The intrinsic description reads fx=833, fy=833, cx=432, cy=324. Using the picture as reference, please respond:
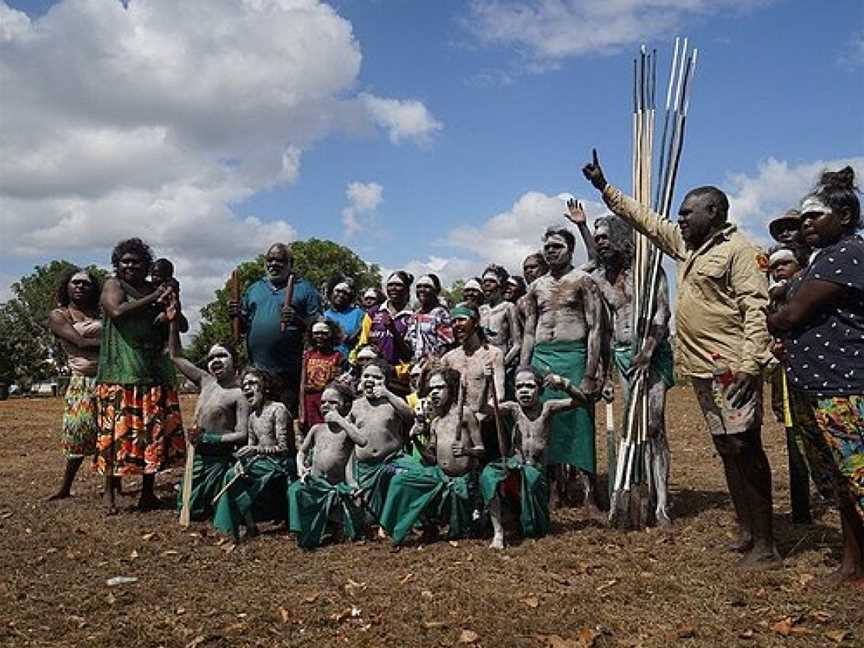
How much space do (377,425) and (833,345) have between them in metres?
3.26

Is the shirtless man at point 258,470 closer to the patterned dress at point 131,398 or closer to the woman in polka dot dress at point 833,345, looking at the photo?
the patterned dress at point 131,398

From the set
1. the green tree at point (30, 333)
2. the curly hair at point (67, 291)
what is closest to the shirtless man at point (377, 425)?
the curly hair at point (67, 291)

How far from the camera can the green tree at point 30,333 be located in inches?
1702

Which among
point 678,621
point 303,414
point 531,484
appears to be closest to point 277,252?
point 303,414

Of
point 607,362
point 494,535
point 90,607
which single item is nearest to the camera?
point 90,607

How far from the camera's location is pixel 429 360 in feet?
22.9

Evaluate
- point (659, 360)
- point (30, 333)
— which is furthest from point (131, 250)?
point (30, 333)

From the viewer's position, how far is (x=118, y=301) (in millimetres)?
7266

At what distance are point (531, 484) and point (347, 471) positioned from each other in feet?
4.74

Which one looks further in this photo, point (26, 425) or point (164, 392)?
point (26, 425)

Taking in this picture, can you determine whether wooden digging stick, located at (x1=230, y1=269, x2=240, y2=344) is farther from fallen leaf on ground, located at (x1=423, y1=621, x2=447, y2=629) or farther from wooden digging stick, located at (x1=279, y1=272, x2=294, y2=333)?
fallen leaf on ground, located at (x1=423, y1=621, x2=447, y2=629)

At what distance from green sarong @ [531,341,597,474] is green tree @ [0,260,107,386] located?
3692 cm

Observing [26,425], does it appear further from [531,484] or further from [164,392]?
[531,484]

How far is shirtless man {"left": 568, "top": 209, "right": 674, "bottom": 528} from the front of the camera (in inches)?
253
